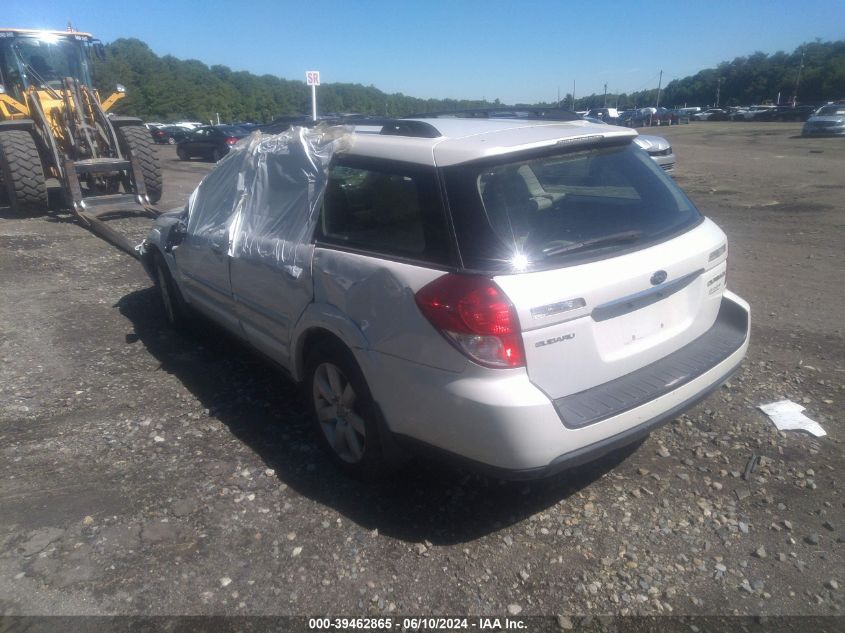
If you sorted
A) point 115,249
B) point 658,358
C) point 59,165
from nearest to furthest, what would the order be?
point 658,358 < point 115,249 < point 59,165

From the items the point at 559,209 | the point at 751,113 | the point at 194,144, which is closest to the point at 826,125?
the point at 751,113

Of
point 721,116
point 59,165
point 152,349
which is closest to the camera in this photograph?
point 152,349

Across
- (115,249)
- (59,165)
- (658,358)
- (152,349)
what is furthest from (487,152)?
(59,165)

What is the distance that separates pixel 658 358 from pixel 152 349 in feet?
13.7

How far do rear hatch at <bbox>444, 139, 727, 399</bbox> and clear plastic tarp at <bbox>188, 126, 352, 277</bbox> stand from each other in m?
1.06

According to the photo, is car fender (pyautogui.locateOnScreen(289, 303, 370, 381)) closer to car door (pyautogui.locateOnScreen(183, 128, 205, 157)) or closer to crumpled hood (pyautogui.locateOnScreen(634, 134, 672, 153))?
crumpled hood (pyautogui.locateOnScreen(634, 134, 672, 153))

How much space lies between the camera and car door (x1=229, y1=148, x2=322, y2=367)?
11.5 feet

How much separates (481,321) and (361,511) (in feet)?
4.18

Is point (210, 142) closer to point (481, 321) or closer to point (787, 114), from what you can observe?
point (481, 321)

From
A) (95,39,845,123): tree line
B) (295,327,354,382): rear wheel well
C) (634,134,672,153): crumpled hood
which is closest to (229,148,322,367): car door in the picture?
(295,327,354,382): rear wheel well

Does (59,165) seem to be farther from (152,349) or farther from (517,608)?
(517,608)

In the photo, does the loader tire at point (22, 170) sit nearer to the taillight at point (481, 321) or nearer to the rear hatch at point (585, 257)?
the rear hatch at point (585, 257)

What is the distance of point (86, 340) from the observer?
5.55 meters

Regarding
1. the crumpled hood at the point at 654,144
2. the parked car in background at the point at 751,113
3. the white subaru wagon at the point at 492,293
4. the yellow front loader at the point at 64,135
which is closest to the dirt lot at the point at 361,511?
the white subaru wagon at the point at 492,293
